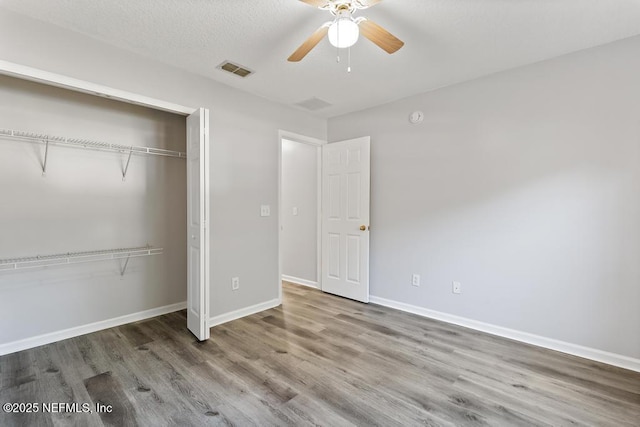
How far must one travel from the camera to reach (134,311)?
3.13 metres

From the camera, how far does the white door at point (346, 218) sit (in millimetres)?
3791

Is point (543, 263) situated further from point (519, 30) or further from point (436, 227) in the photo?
point (519, 30)

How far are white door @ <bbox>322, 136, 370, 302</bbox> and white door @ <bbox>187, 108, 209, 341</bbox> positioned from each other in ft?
6.04

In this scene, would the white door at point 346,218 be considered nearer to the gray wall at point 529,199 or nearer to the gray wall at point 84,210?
the gray wall at point 529,199

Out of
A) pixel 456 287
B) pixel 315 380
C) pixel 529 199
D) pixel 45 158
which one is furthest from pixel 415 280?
pixel 45 158

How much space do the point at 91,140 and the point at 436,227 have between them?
11.4ft

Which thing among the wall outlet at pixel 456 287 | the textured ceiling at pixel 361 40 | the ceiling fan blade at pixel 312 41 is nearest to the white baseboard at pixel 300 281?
the wall outlet at pixel 456 287

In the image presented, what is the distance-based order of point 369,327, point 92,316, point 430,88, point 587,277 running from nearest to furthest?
point 587,277
point 92,316
point 369,327
point 430,88

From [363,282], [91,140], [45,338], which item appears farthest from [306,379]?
[91,140]

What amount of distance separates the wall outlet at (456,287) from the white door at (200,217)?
2.43 metres

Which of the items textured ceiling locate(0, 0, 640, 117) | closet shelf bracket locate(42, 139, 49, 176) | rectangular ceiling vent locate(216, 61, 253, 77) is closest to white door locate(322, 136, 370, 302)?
textured ceiling locate(0, 0, 640, 117)

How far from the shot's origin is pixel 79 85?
7.63 feet

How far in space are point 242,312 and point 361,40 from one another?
286cm

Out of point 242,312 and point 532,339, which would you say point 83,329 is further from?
point 532,339
